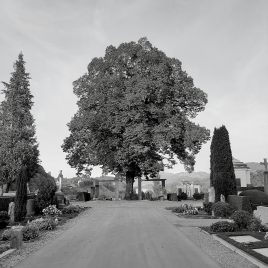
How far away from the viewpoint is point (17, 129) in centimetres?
4950

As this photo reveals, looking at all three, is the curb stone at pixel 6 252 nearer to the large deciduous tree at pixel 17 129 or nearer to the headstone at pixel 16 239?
the headstone at pixel 16 239

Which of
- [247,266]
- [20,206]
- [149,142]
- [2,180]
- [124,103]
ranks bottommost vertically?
[247,266]

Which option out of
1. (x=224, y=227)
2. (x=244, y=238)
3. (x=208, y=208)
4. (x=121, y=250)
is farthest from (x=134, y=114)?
(x=121, y=250)

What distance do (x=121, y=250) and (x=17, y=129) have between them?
3978cm

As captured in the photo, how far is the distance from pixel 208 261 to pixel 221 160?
21.5m

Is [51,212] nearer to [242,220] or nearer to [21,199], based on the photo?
[21,199]

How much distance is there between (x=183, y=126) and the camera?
137 feet

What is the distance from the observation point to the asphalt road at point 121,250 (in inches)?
428

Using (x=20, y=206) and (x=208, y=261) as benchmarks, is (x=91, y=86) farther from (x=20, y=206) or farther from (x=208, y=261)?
(x=208, y=261)

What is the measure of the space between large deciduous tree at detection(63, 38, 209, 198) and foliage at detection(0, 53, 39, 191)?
7.96m

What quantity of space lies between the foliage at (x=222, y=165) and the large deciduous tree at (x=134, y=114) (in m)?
7.26

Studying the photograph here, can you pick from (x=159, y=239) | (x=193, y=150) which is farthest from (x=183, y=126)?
(x=159, y=239)

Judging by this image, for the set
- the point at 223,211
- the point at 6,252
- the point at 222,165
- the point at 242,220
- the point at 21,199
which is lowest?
the point at 6,252

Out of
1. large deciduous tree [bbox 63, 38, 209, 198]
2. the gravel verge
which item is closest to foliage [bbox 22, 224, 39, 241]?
the gravel verge
